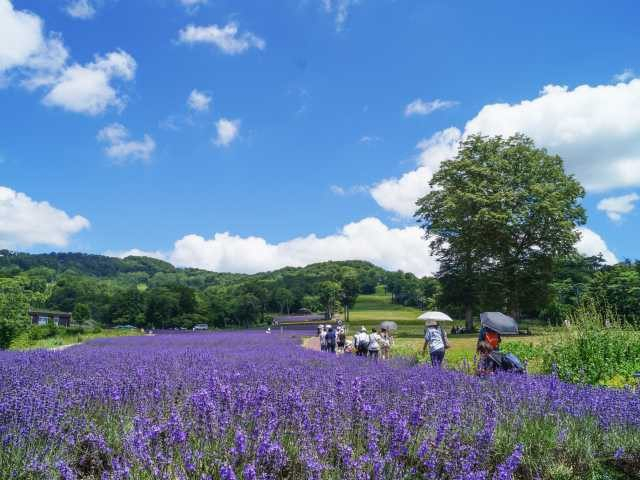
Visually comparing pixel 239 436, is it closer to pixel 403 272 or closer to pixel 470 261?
pixel 470 261

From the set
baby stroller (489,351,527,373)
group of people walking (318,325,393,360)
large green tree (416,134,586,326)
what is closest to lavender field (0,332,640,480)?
baby stroller (489,351,527,373)

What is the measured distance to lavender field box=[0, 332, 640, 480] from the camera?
2832mm

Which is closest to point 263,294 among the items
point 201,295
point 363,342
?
point 201,295

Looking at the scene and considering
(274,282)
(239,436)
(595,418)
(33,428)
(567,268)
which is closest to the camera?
(239,436)

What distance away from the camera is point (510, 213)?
93.9ft

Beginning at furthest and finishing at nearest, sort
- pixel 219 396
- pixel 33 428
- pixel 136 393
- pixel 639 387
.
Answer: pixel 639 387 → pixel 136 393 → pixel 219 396 → pixel 33 428

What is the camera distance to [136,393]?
4.61m

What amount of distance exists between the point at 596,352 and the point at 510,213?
806 inches

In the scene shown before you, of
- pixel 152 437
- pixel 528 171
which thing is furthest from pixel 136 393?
pixel 528 171

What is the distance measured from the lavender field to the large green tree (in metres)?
24.6

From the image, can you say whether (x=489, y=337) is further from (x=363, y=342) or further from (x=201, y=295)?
(x=201, y=295)

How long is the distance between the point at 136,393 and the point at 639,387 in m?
6.12

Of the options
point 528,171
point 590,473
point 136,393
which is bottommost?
point 590,473

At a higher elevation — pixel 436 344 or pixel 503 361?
pixel 436 344
